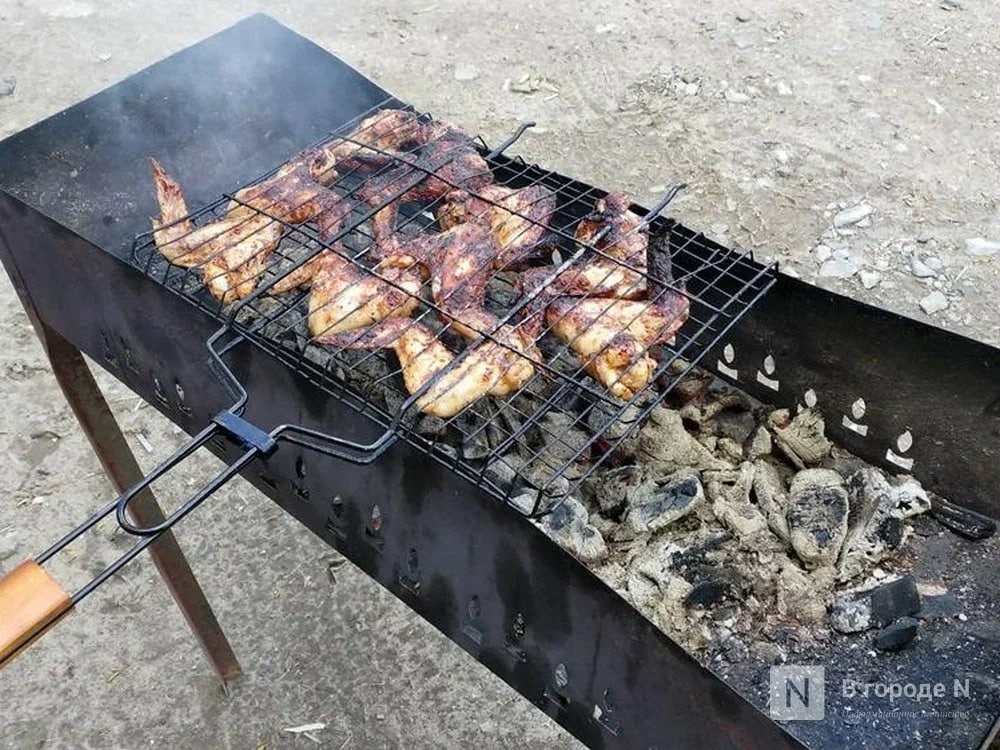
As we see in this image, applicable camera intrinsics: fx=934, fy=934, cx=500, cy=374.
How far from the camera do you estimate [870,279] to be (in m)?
4.80

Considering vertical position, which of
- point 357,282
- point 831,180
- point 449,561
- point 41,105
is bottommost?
point 831,180

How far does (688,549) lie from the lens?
87.8 inches

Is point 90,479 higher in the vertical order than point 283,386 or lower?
lower

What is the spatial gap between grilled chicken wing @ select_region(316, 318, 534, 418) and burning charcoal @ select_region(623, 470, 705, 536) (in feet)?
1.50

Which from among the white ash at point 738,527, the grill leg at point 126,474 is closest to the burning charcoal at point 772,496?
the white ash at point 738,527

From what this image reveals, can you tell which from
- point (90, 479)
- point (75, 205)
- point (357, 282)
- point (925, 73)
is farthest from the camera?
point (925, 73)

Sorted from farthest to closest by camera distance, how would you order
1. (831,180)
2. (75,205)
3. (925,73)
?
(925,73) → (831,180) → (75,205)

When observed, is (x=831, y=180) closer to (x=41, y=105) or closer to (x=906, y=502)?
(x=906, y=502)

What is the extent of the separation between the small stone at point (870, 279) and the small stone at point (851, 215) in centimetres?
42

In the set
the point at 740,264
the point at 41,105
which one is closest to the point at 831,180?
the point at 740,264

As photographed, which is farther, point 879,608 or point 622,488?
point 622,488

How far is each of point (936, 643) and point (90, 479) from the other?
11.5ft

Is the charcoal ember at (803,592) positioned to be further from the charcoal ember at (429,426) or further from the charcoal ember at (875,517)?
the charcoal ember at (429,426)

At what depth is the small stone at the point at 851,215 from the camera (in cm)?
513
